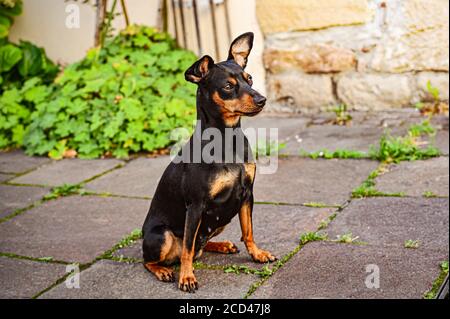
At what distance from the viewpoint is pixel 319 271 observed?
3201 mm

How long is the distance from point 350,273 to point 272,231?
72cm

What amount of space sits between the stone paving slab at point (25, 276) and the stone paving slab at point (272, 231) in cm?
35

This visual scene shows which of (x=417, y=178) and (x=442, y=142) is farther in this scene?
(x=442, y=142)

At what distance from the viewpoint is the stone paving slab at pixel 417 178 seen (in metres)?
4.33

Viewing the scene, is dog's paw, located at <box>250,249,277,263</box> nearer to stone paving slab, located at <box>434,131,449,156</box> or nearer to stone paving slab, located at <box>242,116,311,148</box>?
stone paving slab, located at <box>434,131,449,156</box>

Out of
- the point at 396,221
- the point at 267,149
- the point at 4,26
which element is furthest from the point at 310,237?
the point at 4,26

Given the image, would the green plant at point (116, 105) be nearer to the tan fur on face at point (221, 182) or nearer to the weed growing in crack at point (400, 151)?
the weed growing in crack at point (400, 151)

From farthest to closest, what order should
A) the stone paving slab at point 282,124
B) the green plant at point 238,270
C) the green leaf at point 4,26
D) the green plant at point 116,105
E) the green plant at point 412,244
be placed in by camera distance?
the green leaf at point 4,26 → the stone paving slab at point 282,124 → the green plant at point 116,105 → the green plant at point 412,244 → the green plant at point 238,270

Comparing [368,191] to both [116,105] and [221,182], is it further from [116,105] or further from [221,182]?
[116,105]

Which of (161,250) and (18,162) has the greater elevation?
(18,162)

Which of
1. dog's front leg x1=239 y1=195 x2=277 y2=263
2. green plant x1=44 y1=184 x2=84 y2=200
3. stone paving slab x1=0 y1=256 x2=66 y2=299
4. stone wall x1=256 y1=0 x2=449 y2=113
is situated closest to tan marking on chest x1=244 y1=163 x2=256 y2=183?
dog's front leg x1=239 y1=195 x2=277 y2=263

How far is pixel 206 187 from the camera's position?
297cm

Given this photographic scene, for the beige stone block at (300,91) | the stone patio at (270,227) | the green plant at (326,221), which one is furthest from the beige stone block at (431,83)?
the green plant at (326,221)

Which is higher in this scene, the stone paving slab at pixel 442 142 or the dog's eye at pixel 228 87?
the dog's eye at pixel 228 87
